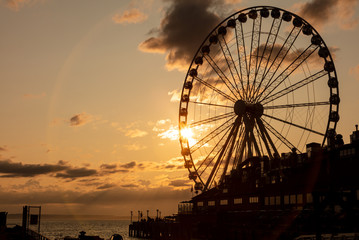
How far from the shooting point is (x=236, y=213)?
5956 cm

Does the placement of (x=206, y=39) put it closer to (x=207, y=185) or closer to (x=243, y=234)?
(x=207, y=185)

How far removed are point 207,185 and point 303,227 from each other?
27323mm

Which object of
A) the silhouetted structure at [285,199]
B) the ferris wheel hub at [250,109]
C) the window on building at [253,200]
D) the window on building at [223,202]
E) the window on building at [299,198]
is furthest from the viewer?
the window on building at [223,202]

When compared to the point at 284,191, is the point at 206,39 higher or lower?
higher

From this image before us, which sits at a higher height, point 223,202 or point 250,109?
point 250,109

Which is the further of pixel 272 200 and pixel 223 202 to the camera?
pixel 223 202

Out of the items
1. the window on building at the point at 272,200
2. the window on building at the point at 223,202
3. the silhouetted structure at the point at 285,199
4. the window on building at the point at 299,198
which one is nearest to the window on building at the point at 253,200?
the silhouetted structure at the point at 285,199

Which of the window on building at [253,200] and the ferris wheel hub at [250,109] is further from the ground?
the ferris wheel hub at [250,109]

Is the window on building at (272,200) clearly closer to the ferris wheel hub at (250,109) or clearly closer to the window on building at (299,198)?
the window on building at (299,198)

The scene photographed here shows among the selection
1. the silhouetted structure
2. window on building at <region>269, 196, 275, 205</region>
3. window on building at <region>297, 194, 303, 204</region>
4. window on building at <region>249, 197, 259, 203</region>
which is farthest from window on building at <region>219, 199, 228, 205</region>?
window on building at <region>297, 194, 303, 204</region>

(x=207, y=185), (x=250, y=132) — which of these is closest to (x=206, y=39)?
(x=250, y=132)

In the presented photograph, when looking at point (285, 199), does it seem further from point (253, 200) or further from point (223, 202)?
point (223, 202)

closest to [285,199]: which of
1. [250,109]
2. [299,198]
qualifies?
[299,198]

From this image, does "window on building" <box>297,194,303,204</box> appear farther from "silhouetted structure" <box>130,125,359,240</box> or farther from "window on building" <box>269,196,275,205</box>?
"window on building" <box>269,196,275,205</box>
